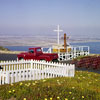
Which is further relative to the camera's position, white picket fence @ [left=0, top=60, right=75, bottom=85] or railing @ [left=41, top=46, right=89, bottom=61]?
railing @ [left=41, top=46, right=89, bottom=61]

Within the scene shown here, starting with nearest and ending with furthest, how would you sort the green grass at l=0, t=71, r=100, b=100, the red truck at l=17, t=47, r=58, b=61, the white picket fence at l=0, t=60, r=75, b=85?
the green grass at l=0, t=71, r=100, b=100 → the white picket fence at l=0, t=60, r=75, b=85 → the red truck at l=17, t=47, r=58, b=61

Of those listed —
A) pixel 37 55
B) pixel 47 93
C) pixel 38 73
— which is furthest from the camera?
pixel 37 55

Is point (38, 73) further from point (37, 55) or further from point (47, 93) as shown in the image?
point (37, 55)

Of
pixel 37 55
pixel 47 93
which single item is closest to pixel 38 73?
pixel 47 93

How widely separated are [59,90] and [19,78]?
3.50 metres

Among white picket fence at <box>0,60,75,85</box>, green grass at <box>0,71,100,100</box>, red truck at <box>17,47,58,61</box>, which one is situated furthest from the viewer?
red truck at <box>17,47,58,61</box>

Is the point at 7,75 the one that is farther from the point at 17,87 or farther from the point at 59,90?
the point at 59,90

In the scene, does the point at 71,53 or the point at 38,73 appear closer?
the point at 38,73

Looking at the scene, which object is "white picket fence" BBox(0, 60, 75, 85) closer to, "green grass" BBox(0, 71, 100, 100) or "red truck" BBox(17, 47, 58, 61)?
"green grass" BBox(0, 71, 100, 100)

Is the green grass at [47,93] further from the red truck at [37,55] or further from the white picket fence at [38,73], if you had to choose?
the red truck at [37,55]

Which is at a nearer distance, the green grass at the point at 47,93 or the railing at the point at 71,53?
the green grass at the point at 47,93

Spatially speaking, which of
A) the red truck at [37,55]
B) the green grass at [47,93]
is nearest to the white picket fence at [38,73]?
the green grass at [47,93]

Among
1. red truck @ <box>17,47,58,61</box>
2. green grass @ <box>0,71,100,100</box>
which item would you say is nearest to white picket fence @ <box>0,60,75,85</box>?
green grass @ <box>0,71,100,100</box>

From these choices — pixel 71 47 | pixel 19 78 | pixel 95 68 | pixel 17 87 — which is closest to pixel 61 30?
pixel 71 47
